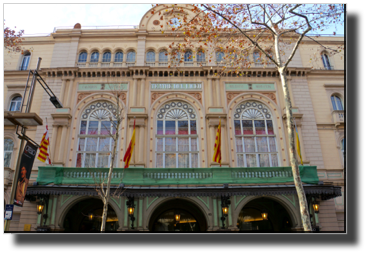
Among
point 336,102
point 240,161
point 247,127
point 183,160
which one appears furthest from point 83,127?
point 336,102

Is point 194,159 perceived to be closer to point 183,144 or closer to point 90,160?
point 183,144

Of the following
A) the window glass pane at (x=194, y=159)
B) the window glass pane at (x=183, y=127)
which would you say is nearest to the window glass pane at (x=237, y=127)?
the window glass pane at (x=194, y=159)

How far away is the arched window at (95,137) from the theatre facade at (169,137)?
0.27 feet

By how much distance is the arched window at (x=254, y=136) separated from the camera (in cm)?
2125

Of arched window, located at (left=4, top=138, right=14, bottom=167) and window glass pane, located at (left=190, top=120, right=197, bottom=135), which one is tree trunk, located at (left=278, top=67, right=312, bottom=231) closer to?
window glass pane, located at (left=190, top=120, right=197, bottom=135)

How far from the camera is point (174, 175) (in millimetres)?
18453

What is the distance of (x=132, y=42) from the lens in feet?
83.2

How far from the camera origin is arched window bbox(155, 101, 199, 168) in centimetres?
2103

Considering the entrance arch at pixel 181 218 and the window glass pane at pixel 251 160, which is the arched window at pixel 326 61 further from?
the entrance arch at pixel 181 218

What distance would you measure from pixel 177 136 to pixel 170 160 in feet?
6.58

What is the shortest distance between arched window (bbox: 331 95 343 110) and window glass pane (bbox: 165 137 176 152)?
46.3 ft

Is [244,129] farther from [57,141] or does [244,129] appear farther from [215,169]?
Result: [57,141]

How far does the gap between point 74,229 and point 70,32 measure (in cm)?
1752

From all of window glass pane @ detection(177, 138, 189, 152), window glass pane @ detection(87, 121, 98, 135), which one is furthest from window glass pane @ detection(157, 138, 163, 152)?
window glass pane @ detection(87, 121, 98, 135)
